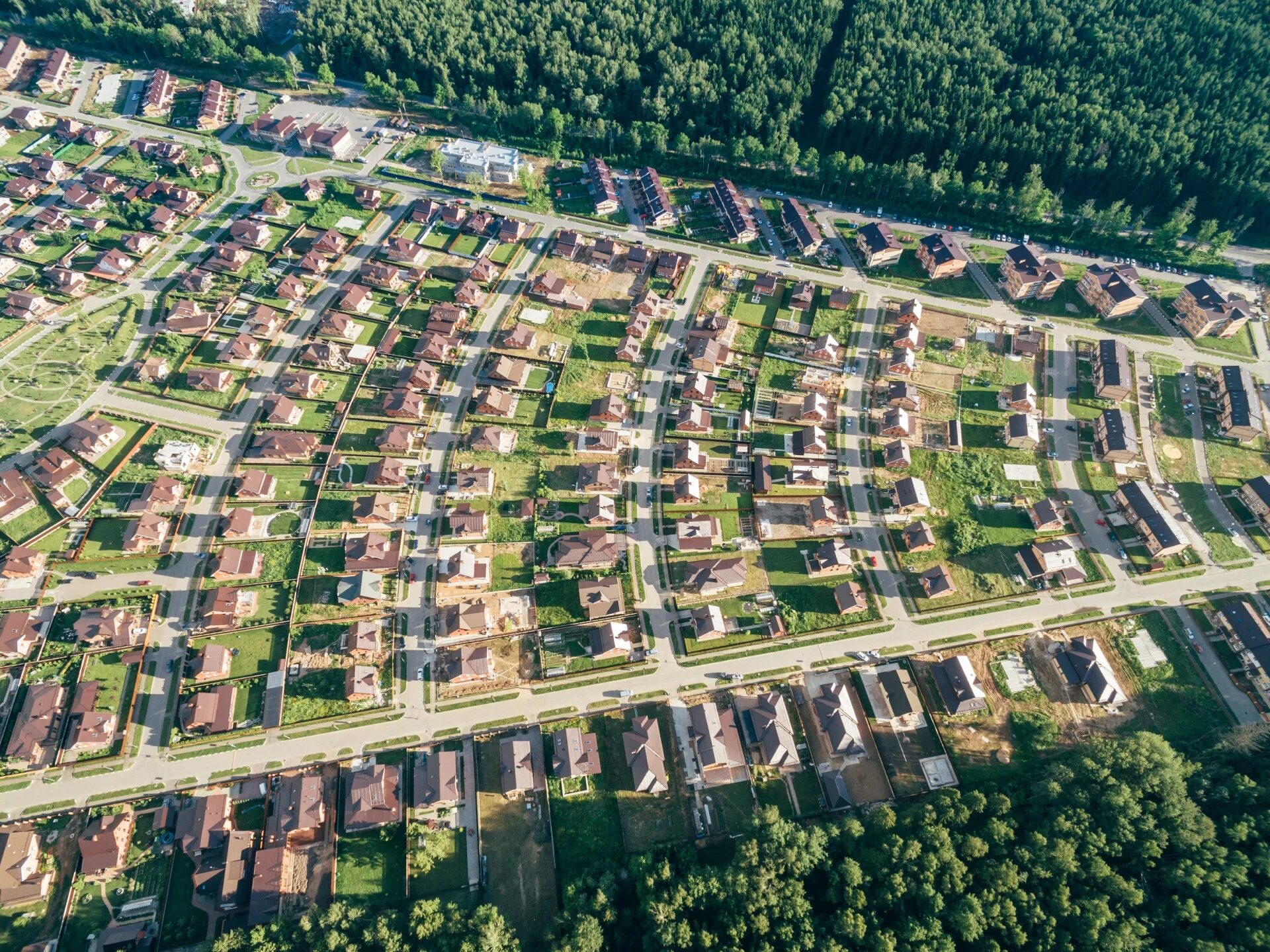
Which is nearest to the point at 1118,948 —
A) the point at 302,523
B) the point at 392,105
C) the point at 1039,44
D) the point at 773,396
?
the point at 773,396

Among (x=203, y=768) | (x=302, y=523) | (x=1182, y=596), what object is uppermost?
(x=1182, y=596)

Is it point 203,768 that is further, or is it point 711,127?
point 711,127

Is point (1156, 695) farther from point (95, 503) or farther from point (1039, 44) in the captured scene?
point (1039, 44)

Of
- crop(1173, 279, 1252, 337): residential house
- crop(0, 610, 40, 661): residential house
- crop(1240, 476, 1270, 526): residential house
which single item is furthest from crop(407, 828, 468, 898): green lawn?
crop(1173, 279, 1252, 337): residential house

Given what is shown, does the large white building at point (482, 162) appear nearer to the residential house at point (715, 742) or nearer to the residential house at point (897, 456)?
the residential house at point (897, 456)

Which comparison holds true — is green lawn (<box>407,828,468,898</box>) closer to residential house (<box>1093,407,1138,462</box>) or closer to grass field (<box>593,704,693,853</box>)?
grass field (<box>593,704,693,853</box>)

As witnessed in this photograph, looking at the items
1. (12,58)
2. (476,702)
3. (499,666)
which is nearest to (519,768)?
(476,702)

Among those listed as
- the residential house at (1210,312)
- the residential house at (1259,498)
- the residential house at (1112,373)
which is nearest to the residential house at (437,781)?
the residential house at (1112,373)

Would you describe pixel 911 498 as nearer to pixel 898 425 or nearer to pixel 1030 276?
pixel 898 425
